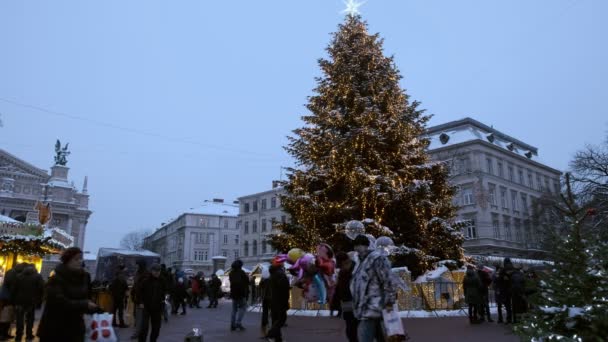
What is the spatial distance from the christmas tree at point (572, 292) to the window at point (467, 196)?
168ft

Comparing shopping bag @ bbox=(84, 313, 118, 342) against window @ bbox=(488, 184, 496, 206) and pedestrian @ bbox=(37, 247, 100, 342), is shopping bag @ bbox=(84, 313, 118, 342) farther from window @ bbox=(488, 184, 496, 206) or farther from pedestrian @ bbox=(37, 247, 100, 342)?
window @ bbox=(488, 184, 496, 206)

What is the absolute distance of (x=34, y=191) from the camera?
229ft

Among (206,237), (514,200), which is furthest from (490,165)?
(206,237)

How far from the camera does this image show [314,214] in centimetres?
1850

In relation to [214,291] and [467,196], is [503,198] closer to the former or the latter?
[467,196]

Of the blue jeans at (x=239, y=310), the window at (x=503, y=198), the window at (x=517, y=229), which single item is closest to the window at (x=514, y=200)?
the window at (x=503, y=198)

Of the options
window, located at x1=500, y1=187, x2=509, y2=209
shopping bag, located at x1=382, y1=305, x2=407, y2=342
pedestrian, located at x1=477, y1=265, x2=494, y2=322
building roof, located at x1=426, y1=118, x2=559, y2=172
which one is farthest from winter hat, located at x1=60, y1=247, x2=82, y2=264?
window, located at x1=500, y1=187, x2=509, y2=209

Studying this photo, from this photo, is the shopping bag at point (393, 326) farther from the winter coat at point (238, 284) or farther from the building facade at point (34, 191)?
the building facade at point (34, 191)

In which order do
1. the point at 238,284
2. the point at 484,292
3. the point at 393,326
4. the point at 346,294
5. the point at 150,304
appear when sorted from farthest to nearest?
1. the point at 484,292
2. the point at 238,284
3. the point at 150,304
4. the point at 346,294
5. the point at 393,326

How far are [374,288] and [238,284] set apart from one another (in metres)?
7.12

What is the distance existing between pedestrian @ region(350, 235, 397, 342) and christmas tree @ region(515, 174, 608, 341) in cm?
152

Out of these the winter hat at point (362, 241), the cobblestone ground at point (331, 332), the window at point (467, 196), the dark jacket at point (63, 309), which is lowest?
the cobblestone ground at point (331, 332)

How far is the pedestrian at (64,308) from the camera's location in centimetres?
514

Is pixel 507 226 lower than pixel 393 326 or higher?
higher
